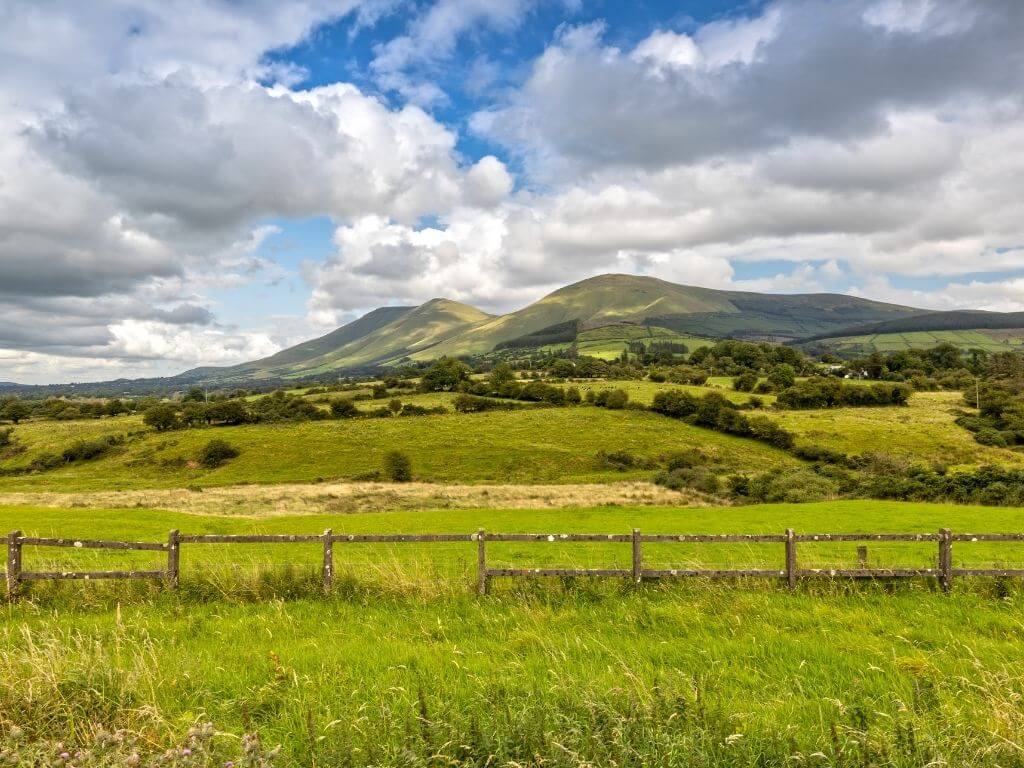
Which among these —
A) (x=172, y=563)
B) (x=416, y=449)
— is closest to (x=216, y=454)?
(x=416, y=449)

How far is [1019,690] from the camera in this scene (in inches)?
280

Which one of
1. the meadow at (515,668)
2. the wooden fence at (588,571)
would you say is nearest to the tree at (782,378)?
the meadow at (515,668)

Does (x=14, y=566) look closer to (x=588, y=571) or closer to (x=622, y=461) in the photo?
(x=588, y=571)

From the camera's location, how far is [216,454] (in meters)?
96.7

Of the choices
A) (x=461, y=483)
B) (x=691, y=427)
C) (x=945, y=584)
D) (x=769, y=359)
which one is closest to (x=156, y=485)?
(x=461, y=483)

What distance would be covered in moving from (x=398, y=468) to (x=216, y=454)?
109 ft

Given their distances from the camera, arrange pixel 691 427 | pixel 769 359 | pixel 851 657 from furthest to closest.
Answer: pixel 769 359 < pixel 691 427 < pixel 851 657

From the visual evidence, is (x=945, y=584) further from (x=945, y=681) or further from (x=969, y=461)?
(x=969, y=461)

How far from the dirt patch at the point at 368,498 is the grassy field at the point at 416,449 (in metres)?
12.1

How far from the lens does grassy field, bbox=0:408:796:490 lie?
88875 mm

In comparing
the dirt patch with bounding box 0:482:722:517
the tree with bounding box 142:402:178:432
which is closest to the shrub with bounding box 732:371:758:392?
the dirt patch with bounding box 0:482:722:517

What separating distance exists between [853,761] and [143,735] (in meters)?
6.91

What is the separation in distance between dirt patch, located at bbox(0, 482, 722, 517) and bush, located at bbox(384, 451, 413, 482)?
7657mm

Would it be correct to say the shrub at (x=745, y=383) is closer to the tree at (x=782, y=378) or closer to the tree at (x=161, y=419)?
the tree at (x=782, y=378)
